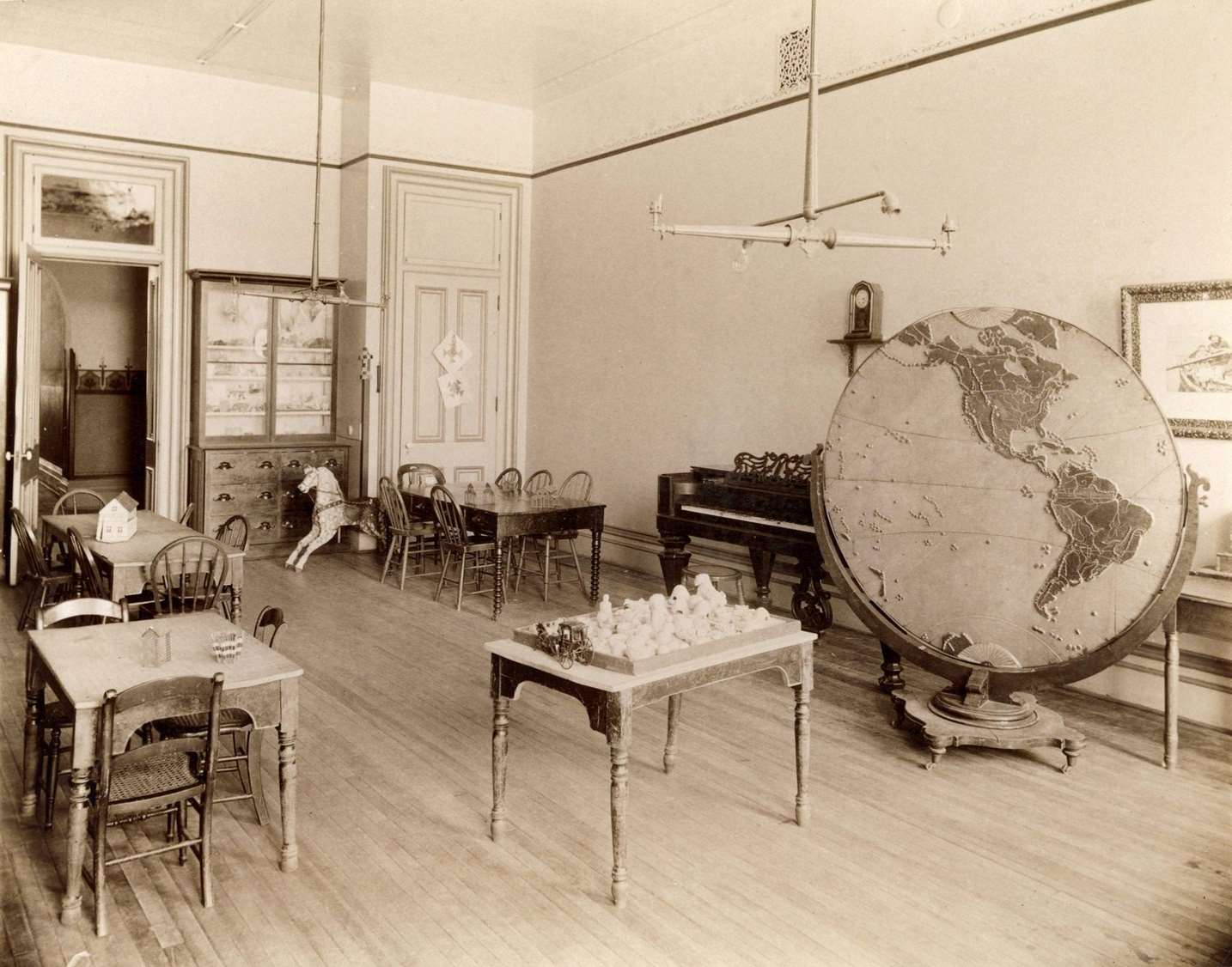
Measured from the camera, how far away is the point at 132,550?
5.63m

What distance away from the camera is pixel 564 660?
351 centimetres

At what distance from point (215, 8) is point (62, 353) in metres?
6.60

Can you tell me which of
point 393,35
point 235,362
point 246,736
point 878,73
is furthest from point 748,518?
point 235,362

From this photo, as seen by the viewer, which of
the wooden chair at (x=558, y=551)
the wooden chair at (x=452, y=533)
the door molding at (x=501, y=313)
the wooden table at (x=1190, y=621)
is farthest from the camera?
the door molding at (x=501, y=313)

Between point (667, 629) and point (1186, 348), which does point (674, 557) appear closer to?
point (1186, 348)

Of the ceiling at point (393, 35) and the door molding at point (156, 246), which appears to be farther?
the door molding at point (156, 246)

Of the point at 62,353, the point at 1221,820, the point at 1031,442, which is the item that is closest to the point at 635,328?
the point at 1031,442

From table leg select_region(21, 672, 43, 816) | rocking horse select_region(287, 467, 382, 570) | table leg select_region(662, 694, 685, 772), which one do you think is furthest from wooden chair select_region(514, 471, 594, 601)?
table leg select_region(21, 672, 43, 816)

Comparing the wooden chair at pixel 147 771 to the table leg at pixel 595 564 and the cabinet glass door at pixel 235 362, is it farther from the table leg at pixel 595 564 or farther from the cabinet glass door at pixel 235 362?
the cabinet glass door at pixel 235 362

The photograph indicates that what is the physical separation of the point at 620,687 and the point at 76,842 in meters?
1.69

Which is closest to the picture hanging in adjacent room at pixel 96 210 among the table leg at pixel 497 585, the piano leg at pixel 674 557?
the table leg at pixel 497 585

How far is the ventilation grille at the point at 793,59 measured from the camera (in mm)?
7254

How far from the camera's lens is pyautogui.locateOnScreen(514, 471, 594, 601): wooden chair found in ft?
26.7

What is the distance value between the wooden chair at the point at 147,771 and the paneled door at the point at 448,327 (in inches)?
260
